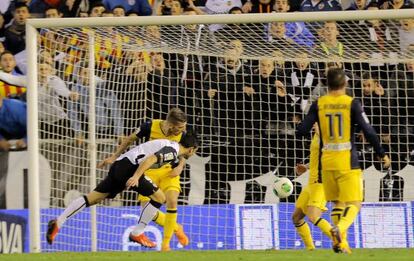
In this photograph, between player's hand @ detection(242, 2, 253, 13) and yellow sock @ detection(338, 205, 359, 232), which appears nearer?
yellow sock @ detection(338, 205, 359, 232)

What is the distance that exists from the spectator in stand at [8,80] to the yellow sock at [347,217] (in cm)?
596

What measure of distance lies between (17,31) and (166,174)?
434cm

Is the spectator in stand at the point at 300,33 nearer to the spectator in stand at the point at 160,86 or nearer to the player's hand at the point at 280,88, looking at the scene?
the player's hand at the point at 280,88

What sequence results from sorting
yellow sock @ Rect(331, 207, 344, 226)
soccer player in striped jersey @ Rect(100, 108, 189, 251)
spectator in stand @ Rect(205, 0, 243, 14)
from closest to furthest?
1. yellow sock @ Rect(331, 207, 344, 226)
2. soccer player in striped jersey @ Rect(100, 108, 189, 251)
3. spectator in stand @ Rect(205, 0, 243, 14)

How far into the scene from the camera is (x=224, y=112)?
16.3 meters

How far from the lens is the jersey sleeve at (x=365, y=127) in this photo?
11789mm

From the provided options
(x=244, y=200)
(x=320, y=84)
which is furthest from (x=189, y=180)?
(x=320, y=84)

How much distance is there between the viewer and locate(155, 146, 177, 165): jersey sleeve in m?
13.6

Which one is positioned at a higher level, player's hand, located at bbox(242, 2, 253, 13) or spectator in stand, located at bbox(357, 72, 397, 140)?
player's hand, located at bbox(242, 2, 253, 13)

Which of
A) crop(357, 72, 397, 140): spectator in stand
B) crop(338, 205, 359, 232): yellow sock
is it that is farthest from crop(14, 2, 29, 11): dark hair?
crop(338, 205, 359, 232): yellow sock

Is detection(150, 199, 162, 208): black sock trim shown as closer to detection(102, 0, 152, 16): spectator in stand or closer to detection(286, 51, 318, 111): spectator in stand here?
detection(286, 51, 318, 111): spectator in stand

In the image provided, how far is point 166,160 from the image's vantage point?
13680mm

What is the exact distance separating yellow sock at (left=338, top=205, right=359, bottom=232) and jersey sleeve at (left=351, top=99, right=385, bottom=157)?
68cm

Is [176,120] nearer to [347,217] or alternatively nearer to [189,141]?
[189,141]
